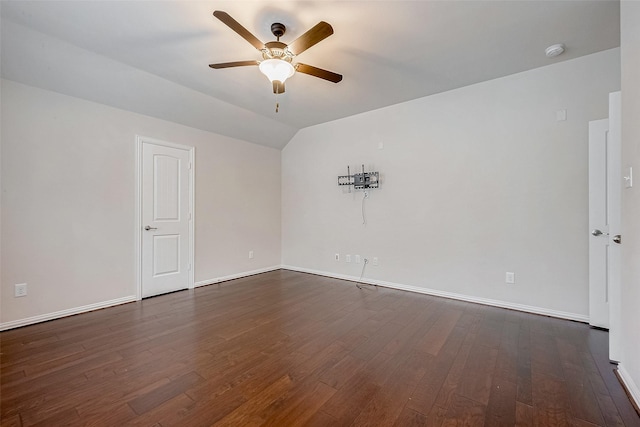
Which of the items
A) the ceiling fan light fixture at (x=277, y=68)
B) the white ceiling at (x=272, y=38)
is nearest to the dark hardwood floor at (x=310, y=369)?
the ceiling fan light fixture at (x=277, y=68)

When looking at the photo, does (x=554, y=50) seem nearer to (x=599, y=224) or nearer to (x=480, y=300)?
(x=599, y=224)

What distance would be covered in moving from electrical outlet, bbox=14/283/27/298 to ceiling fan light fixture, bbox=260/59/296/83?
329 centimetres

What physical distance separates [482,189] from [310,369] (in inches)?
115

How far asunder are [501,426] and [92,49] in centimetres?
443

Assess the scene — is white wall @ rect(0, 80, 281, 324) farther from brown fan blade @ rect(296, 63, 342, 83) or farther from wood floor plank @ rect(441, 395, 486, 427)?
wood floor plank @ rect(441, 395, 486, 427)

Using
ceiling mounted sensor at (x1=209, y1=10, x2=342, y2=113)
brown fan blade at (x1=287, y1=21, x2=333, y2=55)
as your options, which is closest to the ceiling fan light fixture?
ceiling mounted sensor at (x1=209, y1=10, x2=342, y2=113)

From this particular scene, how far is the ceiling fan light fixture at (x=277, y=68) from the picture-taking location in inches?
87.8

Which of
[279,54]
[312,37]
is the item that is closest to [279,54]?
[279,54]

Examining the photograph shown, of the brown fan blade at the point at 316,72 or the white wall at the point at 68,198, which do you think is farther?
the white wall at the point at 68,198

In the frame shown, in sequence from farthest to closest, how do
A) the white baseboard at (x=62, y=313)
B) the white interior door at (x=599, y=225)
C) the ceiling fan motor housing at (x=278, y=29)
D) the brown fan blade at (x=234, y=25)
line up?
the white baseboard at (x=62, y=313) < the white interior door at (x=599, y=225) < the ceiling fan motor housing at (x=278, y=29) < the brown fan blade at (x=234, y=25)

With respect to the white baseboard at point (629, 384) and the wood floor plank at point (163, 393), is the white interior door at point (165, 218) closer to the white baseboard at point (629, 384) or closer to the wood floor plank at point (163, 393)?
the wood floor plank at point (163, 393)

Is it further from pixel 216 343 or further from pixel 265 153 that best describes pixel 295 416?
pixel 265 153

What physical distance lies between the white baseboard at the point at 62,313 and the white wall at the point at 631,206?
15.8ft

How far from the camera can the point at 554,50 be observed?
8.79 ft
